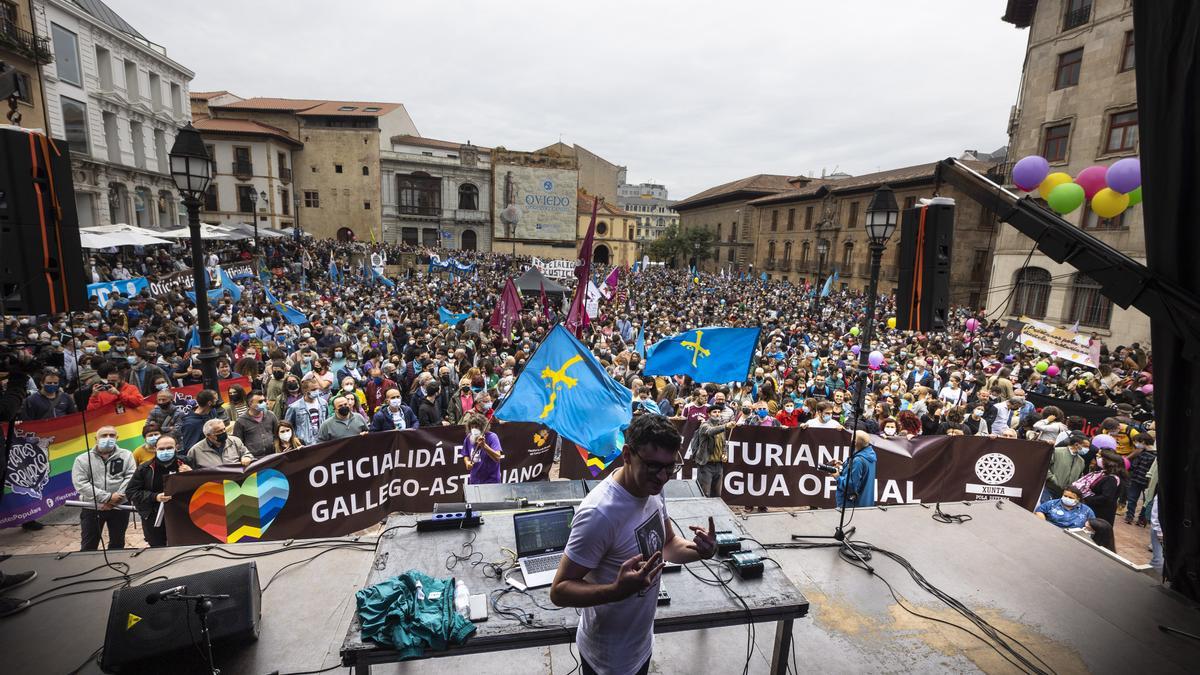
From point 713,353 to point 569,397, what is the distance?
3716 millimetres

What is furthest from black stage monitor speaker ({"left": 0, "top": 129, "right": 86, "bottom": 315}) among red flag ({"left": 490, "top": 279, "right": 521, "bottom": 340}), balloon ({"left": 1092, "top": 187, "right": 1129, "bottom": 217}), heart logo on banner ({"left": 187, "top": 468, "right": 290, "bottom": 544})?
balloon ({"left": 1092, "top": 187, "right": 1129, "bottom": 217})

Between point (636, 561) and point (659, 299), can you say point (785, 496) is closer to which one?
point (636, 561)

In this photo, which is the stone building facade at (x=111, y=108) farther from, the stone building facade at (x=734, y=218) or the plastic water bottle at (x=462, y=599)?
the stone building facade at (x=734, y=218)

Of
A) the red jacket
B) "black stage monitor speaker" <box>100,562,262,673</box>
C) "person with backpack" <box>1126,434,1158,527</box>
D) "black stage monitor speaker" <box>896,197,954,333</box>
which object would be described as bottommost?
"person with backpack" <box>1126,434,1158,527</box>

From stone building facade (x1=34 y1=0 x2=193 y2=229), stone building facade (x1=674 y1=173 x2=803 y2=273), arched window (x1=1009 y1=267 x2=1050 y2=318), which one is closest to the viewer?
arched window (x1=1009 y1=267 x2=1050 y2=318)

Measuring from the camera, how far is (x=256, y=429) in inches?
288

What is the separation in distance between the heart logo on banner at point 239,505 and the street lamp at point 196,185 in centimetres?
176

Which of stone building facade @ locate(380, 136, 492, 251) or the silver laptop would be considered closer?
the silver laptop

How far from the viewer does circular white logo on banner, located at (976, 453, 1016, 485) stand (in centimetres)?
820

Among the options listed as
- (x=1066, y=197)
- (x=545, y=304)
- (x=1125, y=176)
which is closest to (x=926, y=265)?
(x=1066, y=197)

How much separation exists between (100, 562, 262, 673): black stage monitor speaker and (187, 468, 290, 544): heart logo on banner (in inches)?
92.6

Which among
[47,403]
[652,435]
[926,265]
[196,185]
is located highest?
[196,185]

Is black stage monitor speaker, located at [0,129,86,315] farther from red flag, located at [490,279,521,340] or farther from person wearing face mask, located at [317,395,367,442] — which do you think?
red flag, located at [490,279,521,340]

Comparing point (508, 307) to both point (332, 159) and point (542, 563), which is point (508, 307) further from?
point (332, 159)
